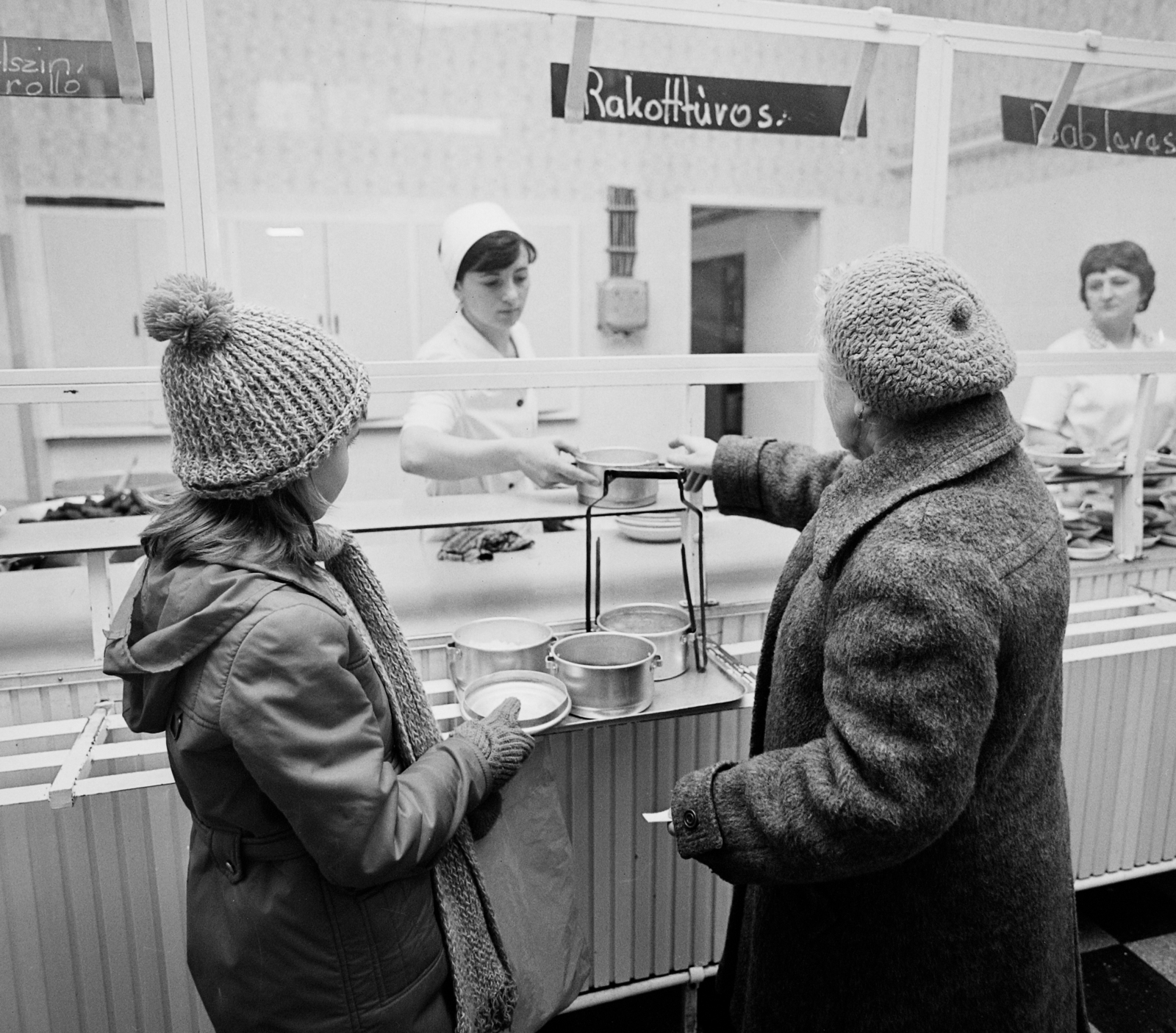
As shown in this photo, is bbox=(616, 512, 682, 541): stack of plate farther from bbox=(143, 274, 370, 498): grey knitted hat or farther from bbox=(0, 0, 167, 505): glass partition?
bbox=(143, 274, 370, 498): grey knitted hat

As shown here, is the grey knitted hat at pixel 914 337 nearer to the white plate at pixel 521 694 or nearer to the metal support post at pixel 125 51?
the white plate at pixel 521 694

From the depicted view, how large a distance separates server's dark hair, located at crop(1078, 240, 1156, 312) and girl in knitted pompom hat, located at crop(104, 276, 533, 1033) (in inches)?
79.0

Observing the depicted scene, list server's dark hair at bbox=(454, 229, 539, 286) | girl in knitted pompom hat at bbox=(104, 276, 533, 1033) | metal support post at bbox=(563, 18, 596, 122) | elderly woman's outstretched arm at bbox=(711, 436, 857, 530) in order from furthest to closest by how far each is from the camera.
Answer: server's dark hair at bbox=(454, 229, 539, 286) < metal support post at bbox=(563, 18, 596, 122) < elderly woman's outstretched arm at bbox=(711, 436, 857, 530) < girl in knitted pompom hat at bbox=(104, 276, 533, 1033)

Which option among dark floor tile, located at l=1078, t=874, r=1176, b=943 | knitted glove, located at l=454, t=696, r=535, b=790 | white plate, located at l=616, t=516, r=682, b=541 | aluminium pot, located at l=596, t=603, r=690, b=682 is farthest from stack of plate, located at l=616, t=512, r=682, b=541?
dark floor tile, located at l=1078, t=874, r=1176, b=943

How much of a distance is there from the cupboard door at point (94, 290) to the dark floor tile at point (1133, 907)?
7.53 feet

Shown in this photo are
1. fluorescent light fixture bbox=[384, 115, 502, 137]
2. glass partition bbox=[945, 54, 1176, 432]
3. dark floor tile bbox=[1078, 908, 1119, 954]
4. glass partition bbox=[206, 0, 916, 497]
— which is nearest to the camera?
glass partition bbox=[206, 0, 916, 497]

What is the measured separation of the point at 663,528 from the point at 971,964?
42.2 inches

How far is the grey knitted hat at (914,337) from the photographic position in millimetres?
893

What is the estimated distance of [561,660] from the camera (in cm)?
129

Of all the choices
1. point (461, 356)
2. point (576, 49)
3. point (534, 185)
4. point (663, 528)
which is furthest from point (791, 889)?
point (534, 185)

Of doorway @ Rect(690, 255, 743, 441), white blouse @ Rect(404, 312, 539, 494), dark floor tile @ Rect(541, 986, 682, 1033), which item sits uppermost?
doorway @ Rect(690, 255, 743, 441)

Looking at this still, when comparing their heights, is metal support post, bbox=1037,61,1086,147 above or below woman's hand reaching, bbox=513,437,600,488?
above

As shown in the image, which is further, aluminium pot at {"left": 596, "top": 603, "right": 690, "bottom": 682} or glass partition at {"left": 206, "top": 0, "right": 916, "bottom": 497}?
glass partition at {"left": 206, "top": 0, "right": 916, "bottom": 497}

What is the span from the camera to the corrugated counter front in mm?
1355
